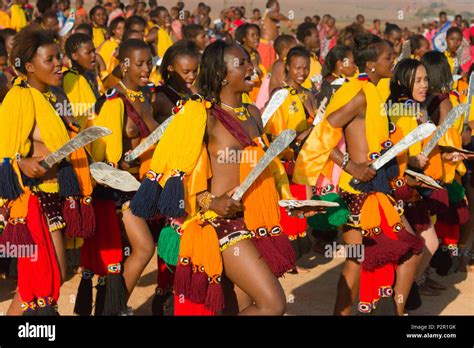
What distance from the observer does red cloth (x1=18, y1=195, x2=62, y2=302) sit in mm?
5461

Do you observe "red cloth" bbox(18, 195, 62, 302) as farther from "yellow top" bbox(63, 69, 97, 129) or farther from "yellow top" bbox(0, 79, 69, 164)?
"yellow top" bbox(63, 69, 97, 129)

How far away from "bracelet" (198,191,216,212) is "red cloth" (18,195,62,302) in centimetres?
108

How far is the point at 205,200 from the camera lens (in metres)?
5.18

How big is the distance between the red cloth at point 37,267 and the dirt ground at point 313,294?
1640 millimetres

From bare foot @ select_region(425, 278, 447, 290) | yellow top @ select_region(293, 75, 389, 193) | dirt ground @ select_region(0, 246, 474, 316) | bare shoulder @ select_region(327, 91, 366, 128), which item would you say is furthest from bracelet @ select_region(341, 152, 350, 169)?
bare foot @ select_region(425, 278, 447, 290)

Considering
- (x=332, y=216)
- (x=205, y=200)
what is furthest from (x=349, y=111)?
(x=205, y=200)

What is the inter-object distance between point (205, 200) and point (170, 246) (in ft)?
1.40

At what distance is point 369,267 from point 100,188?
6.66 ft

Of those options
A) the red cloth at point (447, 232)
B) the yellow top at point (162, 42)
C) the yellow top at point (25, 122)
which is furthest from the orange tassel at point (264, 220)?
the yellow top at point (162, 42)

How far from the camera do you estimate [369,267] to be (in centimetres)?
618

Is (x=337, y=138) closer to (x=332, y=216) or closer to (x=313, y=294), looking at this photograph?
(x=332, y=216)

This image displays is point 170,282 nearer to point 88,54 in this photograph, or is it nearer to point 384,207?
point 384,207

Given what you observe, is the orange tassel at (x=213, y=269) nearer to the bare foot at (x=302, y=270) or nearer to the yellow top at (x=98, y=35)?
the bare foot at (x=302, y=270)
